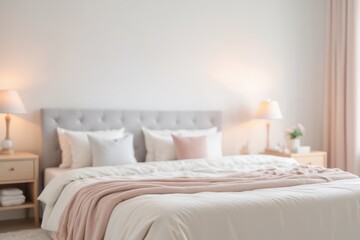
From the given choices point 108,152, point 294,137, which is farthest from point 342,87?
point 108,152

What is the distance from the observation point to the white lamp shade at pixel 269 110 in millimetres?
5027

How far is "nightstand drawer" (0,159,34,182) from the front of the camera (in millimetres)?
3664

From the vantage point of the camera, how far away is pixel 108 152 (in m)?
3.82

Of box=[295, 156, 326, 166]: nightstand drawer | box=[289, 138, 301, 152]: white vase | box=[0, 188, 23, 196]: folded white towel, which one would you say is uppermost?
box=[289, 138, 301, 152]: white vase

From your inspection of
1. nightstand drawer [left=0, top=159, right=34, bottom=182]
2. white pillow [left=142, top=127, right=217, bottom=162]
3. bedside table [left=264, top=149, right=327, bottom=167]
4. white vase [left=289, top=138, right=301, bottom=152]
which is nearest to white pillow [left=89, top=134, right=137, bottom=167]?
white pillow [left=142, top=127, right=217, bottom=162]

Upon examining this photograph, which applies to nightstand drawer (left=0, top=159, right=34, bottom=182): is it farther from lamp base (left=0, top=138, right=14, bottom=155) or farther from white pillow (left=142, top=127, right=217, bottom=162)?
white pillow (left=142, top=127, right=217, bottom=162)

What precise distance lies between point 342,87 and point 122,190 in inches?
148

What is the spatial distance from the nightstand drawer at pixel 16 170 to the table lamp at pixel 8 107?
0.73 feet

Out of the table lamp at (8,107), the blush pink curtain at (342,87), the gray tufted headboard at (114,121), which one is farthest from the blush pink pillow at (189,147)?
the blush pink curtain at (342,87)

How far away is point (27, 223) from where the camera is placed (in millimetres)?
3963

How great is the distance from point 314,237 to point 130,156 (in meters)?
2.02

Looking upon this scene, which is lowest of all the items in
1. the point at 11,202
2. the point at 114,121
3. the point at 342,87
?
the point at 11,202

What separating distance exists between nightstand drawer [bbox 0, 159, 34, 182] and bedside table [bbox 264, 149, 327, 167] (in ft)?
9.28

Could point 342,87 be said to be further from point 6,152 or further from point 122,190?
point 6,152
